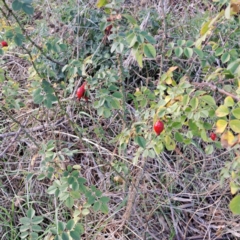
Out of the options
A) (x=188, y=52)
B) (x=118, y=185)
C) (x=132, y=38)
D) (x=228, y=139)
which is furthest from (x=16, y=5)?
(x=118, y=185)

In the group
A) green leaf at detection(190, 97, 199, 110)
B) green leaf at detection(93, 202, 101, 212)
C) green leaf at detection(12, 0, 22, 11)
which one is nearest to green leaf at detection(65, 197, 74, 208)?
green leaf at detection(93, 202, 101, 212)

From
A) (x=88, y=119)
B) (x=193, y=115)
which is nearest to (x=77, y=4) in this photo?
(x=88, y=119)

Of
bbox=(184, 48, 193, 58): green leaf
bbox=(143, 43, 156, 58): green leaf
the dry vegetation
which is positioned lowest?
the dry vegetation

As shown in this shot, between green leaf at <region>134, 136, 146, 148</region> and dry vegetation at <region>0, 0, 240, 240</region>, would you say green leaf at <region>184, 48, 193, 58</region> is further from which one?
dry vegetation at <region>0, 0, 240, 240</region>

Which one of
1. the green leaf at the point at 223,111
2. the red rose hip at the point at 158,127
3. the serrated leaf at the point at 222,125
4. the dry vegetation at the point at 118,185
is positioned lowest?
the dry vegetation at the point at 118,185

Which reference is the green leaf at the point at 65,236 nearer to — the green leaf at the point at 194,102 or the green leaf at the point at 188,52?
the green leaf at the point at 194,102

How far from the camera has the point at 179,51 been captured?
3.85ft

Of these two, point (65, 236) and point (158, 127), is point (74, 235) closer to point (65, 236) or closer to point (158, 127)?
point (65, 236)

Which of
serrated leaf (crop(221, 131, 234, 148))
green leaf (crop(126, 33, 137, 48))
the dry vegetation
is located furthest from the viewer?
the dry vegetation

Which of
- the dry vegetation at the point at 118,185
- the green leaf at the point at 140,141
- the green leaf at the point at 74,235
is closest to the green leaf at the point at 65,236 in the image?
the green leaf at the point at 74,235

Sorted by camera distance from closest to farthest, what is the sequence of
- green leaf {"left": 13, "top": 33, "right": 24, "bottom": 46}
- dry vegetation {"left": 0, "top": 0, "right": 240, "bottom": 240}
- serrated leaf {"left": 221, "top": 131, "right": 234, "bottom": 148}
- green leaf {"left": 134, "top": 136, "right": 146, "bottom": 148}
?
serrated leaf {"left": 221, "top": 131, "right": 234, "bottom": 148} < green leaf {"left": 13, "top": 33, "right": 24, "bottom": 46} < green leaf {"left": 134, "top": 136, "right": 146, "bottom": 148} < dry vegetation {"left": 0, "top": 0, "right": 240, "bottom": 240}

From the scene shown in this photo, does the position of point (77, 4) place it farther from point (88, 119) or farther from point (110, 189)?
point (110, 189)

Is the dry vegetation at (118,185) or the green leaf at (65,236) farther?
the dry vegetation at (118,185)

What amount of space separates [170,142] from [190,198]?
1.90 ft
